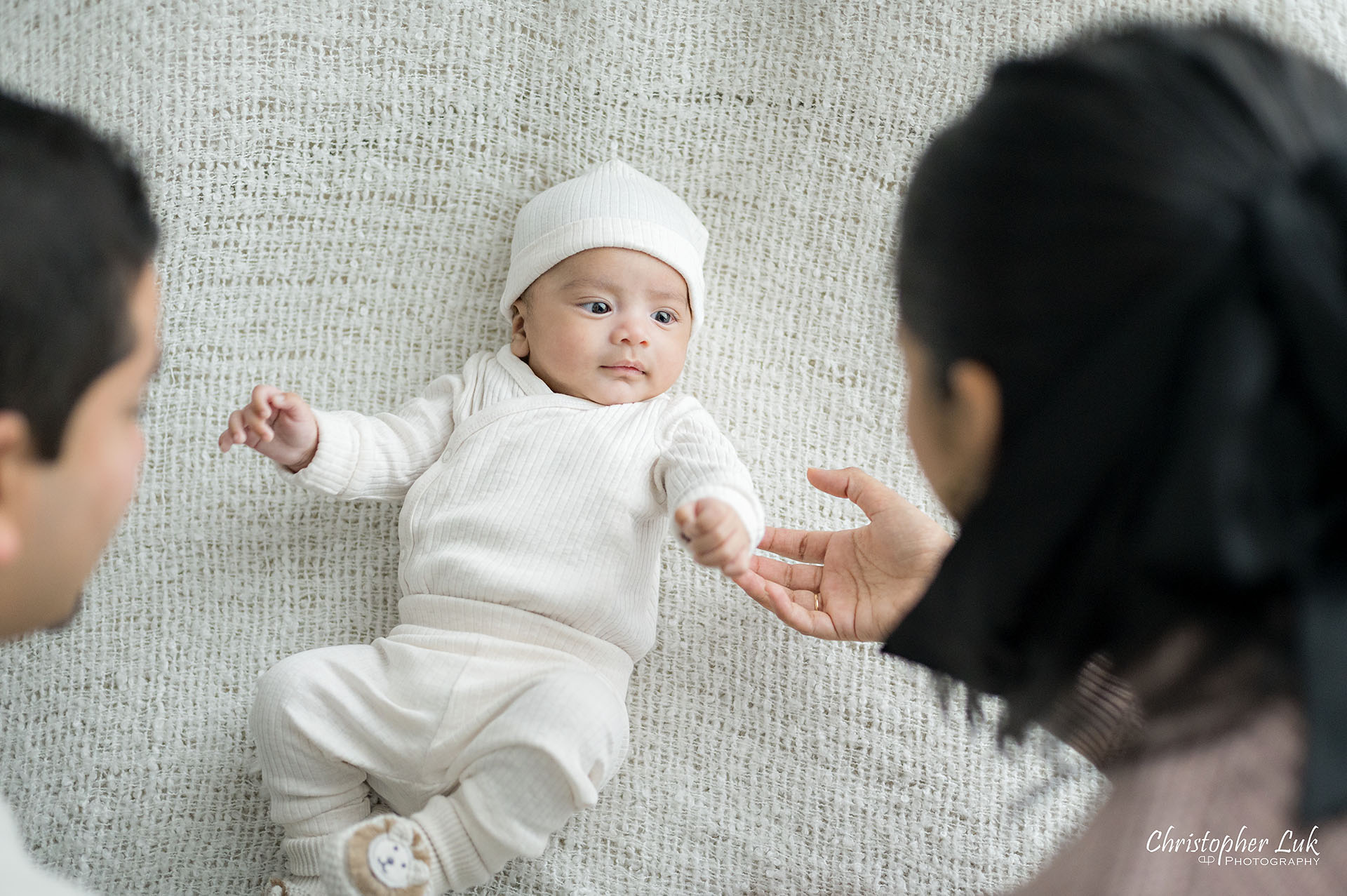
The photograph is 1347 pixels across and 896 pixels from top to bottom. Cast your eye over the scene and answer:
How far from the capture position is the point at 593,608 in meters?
1.20

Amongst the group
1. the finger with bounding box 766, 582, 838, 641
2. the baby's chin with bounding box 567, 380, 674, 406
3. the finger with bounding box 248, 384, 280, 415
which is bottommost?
the finger with bounding box 766, 582, 838, 641

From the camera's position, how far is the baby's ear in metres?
1.40

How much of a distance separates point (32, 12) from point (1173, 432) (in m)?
1.61

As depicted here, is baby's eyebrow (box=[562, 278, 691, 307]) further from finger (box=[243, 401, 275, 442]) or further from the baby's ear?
finger (box=[243, 401, 275, 442])

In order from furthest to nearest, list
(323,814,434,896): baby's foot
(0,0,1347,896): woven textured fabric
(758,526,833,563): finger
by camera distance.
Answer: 1. (758,526,833,563): finger
2. (0,0,1347,896): woven textured fabric
3. (323,814,434,896): baby's foot

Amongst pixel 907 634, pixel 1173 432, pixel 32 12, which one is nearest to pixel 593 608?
pixel 907 634

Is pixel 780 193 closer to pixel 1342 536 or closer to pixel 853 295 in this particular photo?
pixel 853 295

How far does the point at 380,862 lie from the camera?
101 cm

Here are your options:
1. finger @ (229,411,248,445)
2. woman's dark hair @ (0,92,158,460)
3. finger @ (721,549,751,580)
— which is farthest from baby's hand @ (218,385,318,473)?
finger @ (721,549,751,580)

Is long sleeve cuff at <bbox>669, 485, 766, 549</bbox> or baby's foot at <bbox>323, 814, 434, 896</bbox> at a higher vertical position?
long sleeve cuff at <bbox>669, 485, 766, 549</bbox>

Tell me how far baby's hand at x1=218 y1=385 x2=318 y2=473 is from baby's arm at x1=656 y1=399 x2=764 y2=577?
43 centimetres

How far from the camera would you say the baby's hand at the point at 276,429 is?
1161mm

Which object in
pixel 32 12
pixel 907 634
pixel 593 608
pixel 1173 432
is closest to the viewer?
pixel 1173 432

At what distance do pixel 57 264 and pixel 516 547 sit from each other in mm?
617
